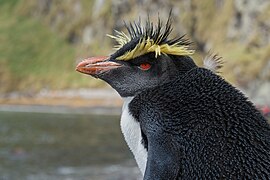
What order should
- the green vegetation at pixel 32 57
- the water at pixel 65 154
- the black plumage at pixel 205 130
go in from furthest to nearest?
the green vegetation at pixel 32 57
the water at pixel 65 154
the black plumage at pixel 205 130

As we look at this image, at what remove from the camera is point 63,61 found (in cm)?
14712

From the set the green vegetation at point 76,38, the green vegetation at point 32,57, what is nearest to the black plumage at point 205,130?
the green vegetation at point 76,38

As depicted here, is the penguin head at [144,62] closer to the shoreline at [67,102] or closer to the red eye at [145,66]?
the red eye at [145,66]

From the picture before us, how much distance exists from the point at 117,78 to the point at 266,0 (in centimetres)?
9595

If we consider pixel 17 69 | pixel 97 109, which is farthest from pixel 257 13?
pixel 17 69

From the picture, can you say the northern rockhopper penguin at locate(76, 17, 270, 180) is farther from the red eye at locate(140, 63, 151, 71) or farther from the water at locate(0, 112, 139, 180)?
the water at locate(0, 112, 139, 180)

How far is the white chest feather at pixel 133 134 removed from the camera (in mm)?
3838

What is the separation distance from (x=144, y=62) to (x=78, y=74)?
130 m

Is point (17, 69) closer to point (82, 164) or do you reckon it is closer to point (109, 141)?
point (109, 141)

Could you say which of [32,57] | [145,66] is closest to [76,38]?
[32,57]

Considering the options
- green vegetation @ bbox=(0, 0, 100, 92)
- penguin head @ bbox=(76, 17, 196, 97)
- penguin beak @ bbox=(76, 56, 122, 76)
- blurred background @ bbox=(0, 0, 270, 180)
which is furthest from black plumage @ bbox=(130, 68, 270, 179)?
green vegetation @ bbox=(0, 0, 100, 92)

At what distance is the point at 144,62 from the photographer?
12.9 feet

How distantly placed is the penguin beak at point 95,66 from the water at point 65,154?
87.0 ft

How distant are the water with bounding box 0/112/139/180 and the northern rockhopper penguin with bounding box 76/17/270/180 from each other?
2662 cm
